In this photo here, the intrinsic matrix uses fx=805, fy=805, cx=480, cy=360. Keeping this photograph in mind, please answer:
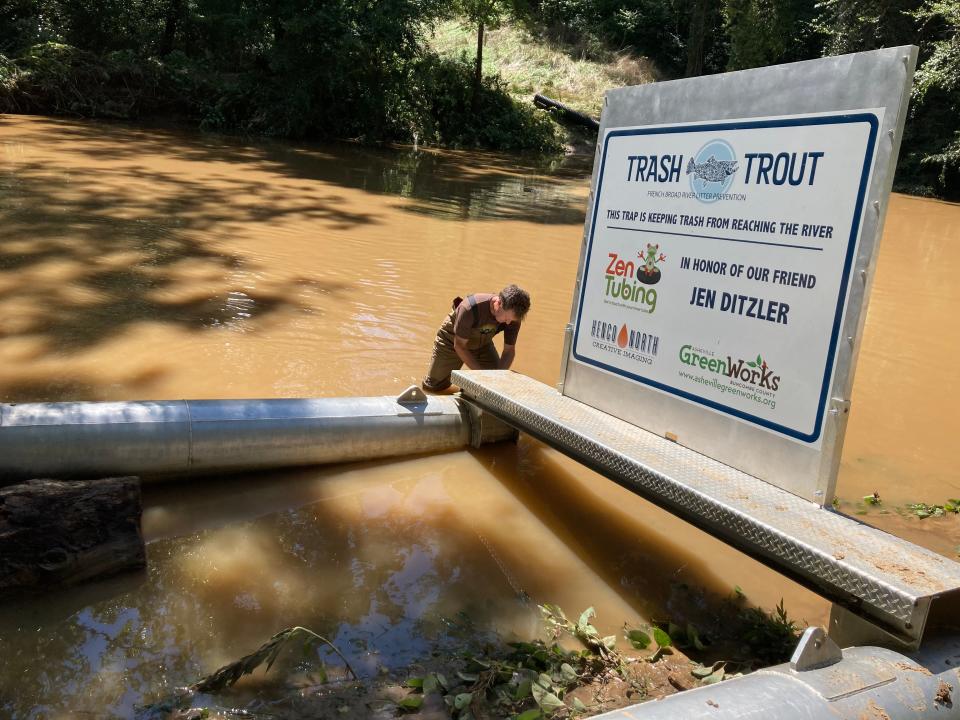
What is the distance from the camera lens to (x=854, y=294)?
3.39 m

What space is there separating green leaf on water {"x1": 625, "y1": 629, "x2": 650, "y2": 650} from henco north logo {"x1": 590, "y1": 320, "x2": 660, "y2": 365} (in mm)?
1481

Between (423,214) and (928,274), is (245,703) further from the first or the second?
(928,274)

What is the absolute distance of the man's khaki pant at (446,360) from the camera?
20.9ft

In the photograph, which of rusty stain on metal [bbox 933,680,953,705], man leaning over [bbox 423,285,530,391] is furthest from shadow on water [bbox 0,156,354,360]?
rusty stain on metal [bbox 933,680,953,705]

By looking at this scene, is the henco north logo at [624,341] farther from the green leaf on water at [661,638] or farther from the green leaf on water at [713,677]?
the green leaf on water at [713,677]

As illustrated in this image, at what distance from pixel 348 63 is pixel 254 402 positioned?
66.6 ft

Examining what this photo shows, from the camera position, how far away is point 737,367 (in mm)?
3934

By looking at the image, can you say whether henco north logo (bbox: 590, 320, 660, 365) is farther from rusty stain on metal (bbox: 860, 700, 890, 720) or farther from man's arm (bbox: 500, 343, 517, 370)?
rusty stain on metal (bbox: 860, 700, 890, 720)

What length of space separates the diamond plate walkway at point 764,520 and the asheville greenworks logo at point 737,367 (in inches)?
17.5

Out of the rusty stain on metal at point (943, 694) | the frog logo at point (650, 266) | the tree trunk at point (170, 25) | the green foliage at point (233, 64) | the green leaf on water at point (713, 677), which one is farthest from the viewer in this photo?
the tree trunk at point (170, 25)

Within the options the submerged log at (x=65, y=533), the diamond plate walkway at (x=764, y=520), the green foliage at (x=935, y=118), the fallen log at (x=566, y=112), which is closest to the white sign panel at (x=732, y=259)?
the diamond plate walkway at (x=764, y=520)

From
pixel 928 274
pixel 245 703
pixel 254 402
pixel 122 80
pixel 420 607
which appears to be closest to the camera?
pixel 245 703

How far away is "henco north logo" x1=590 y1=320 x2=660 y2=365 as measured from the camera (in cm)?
443

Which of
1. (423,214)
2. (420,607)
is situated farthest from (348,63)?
(420,607)
